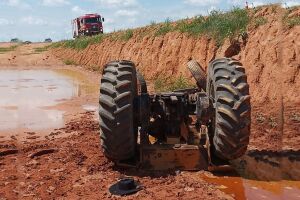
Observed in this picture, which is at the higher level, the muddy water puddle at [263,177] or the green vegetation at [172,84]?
the green vegetation at [172,84]

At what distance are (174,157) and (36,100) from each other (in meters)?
10.3

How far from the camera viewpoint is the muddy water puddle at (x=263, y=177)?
545 centimetres

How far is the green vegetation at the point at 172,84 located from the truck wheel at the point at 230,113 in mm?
8766

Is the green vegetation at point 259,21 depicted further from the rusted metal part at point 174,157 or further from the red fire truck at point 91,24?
the red fire truck at point 91,24

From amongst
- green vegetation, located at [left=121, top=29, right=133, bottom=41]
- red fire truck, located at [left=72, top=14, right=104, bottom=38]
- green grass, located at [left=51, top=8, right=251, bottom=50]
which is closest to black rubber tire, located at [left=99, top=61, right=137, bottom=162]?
green grass, located at [left=51, top=8, right=251, bottom=50]

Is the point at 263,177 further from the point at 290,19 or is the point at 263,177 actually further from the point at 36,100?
the point at 36,100

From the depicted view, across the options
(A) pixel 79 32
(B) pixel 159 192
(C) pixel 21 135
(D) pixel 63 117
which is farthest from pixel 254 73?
(A) pixel 79 32

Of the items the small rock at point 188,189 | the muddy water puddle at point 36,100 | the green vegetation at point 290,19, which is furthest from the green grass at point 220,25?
the small rock at point 188,189

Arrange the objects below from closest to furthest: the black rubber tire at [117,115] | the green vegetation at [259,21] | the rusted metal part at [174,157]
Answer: the black rubber tire at [117,115]
the rusted metal part at [174,157]
the green vegetation at [259,21]

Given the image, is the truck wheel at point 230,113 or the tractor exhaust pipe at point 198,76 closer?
the truck wheel at point 230,113

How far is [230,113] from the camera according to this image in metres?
5.59

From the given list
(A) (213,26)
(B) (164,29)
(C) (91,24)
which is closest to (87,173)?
(A) (213,26)

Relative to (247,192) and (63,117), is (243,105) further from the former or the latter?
(63,117)

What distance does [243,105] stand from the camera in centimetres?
564
